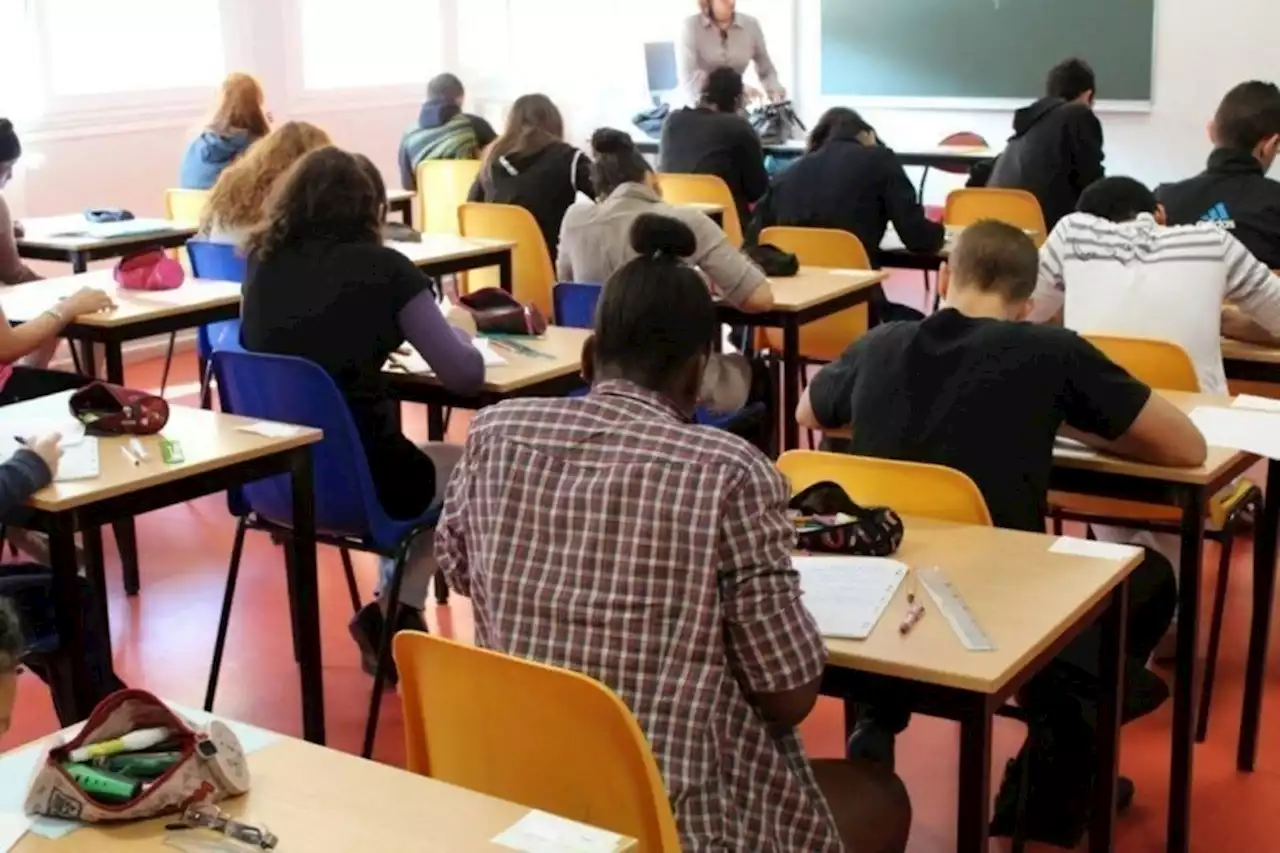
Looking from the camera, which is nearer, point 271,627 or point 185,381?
point 271,627

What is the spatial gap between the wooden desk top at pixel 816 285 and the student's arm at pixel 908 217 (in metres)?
0.38

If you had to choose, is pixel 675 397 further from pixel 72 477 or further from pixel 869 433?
pixel 72 477

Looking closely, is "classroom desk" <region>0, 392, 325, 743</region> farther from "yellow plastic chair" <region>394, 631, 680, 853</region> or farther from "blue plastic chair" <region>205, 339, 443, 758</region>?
"yellow plastic chair" <region>394, 631, 680, 853</region>

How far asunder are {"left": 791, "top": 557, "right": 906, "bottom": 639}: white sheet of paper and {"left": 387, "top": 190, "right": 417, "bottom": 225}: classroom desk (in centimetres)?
480

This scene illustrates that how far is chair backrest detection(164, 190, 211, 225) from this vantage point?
6.14 m

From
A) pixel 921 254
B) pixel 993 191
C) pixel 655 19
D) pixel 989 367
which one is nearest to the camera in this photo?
pixel 989 367

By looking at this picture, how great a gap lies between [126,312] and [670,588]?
2802 mm

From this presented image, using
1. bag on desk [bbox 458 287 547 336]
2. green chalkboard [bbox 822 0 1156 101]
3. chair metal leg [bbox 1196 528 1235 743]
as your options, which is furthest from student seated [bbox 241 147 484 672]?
green chalkboard [bbox 822 0 1156 101]

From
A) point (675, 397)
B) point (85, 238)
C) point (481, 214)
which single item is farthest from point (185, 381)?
point (675, 397)

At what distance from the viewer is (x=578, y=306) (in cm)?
473

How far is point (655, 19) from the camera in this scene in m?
11.0

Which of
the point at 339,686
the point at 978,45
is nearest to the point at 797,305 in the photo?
the point at 339,686

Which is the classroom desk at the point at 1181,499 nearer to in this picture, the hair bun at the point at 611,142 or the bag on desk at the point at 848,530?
the bag on desk at the point at 848,530

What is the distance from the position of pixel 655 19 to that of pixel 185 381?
5.05 metres
